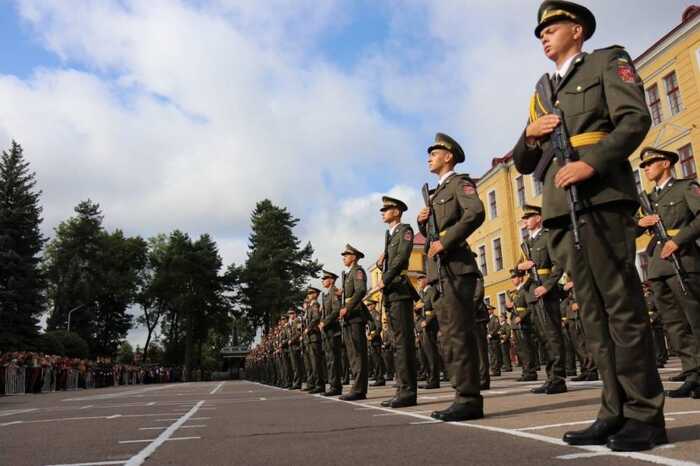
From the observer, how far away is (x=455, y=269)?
5.56 metres

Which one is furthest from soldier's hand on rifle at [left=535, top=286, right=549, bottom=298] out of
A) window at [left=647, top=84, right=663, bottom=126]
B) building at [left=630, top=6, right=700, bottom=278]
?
window at [left=647, top=84, right=663, bottom=126]

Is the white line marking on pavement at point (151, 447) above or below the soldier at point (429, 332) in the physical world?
below

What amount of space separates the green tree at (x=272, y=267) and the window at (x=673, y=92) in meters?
47.8

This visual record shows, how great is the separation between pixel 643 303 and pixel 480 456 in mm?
1219

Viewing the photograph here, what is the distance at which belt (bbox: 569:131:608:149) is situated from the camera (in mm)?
3518

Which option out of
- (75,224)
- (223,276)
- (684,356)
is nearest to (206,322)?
(223,276)

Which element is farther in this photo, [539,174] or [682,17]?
[682,17]

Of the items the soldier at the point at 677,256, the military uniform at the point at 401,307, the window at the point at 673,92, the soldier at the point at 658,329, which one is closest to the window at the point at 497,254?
the window at the point at 673,92

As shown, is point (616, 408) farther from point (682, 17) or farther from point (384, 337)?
point (682, 17)

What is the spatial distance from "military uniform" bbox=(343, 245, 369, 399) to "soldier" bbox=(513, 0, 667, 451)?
230 inches

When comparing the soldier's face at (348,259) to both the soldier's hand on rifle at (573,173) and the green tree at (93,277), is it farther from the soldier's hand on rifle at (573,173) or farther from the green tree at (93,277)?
the green tree at (93,277)

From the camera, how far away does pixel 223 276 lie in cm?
7106

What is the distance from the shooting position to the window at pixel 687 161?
80.3 ft

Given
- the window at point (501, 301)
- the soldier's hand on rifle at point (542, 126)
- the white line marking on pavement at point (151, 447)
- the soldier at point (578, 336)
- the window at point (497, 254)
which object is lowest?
the white line marking on pavement at point (151, 447)
